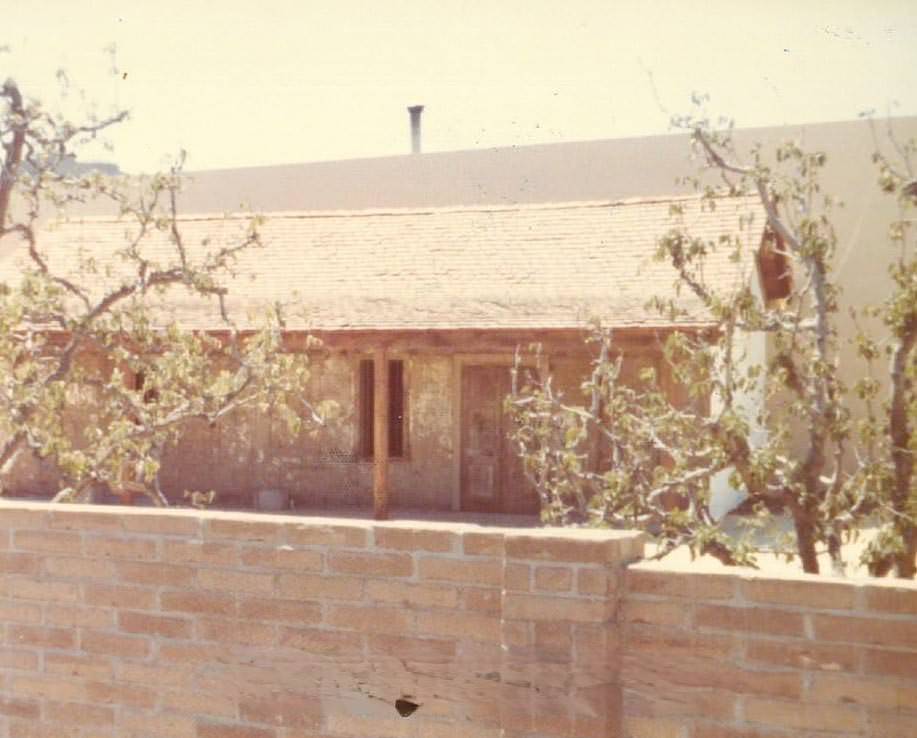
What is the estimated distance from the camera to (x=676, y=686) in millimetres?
3373

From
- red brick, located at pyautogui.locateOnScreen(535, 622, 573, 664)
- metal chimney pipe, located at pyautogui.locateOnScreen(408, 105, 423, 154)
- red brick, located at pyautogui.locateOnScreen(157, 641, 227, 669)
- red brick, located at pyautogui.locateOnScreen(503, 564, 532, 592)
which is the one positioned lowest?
red brick, located at pyautogui.locateOnScreen(157, 641, 227, 669)

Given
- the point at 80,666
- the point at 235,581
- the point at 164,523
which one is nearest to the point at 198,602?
the point at 235,581

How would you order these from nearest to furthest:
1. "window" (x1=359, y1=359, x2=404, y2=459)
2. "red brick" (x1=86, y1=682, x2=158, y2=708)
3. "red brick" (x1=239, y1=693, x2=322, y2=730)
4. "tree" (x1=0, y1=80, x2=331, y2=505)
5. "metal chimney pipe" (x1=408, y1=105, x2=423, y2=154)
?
"red brick" (x1=239, y1=693, x2=322, y2=730) < "red brick" (x1=86, y1=682, x2=158, y2=708) < "tree" (x1=0, y1=80, x2=331, y2=505) < "window" (x1=359, y1=359, x2=404, y2=459) < "metal chimney pipe" (x1=408, y1=105, x2=423, y2=154)

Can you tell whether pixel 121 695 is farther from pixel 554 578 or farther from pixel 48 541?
pixel 554 578

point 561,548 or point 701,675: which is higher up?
point 561,548

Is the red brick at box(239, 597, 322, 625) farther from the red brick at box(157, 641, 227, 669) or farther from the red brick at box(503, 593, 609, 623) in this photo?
the red brick at box(503, 593, 609, 623)

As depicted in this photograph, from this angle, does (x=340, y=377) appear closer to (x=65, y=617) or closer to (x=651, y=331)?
(x=651, y=331)

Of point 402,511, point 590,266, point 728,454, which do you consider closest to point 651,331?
point 590,266

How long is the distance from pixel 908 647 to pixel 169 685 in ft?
8.11

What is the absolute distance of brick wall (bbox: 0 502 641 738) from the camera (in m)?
3.48

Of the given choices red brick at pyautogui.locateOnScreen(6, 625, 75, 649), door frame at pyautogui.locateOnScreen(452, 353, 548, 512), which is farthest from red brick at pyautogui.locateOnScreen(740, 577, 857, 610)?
door frame at pyautogui.locateOnScreen(452, 353, 548, 512)

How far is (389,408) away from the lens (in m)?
16.1

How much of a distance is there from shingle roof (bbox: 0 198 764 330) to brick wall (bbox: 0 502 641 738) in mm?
9408

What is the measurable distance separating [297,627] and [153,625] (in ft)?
1.92
